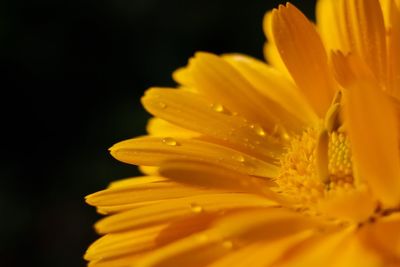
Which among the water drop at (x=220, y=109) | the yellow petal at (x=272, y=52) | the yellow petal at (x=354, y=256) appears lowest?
the yellow petal at (x=354, y=256)

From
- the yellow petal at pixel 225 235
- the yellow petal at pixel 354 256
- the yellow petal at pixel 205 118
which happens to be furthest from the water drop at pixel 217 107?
the yellow petal at pixel 354 256

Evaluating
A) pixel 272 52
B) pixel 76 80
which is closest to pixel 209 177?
pixel 272 52

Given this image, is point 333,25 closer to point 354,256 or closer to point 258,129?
point 258,129

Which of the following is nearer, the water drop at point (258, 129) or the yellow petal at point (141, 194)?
the yellow petal at point (141, 194)

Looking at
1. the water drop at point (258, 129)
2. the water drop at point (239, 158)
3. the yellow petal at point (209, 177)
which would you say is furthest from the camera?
the water drop at point (258, 129)

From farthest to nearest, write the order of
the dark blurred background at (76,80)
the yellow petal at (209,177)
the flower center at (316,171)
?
the dark blurred background at (76,80)
the flower center at (316,171)
the yellow petal at (209,177)

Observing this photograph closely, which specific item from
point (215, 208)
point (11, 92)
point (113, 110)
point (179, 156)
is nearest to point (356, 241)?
point (215, 208)

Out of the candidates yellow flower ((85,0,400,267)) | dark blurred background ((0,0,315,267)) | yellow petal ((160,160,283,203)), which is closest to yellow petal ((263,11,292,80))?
yellow flower ((85,0,400,267))

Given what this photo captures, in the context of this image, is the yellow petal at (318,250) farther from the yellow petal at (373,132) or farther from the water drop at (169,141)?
the water drop at (169,141)

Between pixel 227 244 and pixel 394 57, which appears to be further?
→ pixel 394 57
